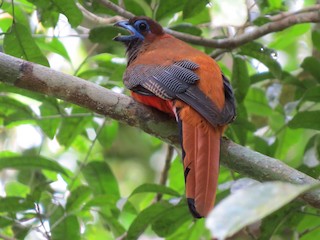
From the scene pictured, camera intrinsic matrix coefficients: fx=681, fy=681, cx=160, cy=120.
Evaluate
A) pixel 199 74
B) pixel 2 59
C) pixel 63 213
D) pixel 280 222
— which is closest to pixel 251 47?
pixel 199 74

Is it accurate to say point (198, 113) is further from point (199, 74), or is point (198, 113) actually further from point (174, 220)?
point (174, 220)

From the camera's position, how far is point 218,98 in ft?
9.45

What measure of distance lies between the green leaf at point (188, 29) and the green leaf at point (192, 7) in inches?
8.0

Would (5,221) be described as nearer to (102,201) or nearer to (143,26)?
(102,201)

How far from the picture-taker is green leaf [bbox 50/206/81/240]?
3385mm

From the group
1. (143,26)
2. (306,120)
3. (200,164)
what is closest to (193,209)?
(200,164)

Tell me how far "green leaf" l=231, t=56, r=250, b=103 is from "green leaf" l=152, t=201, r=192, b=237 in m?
0.70

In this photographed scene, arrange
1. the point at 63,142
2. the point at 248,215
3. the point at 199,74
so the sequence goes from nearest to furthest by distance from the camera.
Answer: the point at 248,215
the point at 199,74
the point at 63,142

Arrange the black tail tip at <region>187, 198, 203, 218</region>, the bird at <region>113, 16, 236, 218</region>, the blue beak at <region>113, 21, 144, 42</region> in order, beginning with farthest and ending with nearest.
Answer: the blue beak at <region>113, 21, 144, 42</region> → the bird at <region>113, 16, 236, 218</region> → the black tail tip at <region>187, 198, 203, 218</region>

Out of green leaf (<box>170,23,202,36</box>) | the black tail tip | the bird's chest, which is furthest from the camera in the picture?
green leaf (<box>170,23,202,36</box>)

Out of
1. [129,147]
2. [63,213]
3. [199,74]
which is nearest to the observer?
[199,74]

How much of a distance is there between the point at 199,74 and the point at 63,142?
3.86ft

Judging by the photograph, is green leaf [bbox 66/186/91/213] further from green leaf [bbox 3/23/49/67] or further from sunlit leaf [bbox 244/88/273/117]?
sunlit leaf [bbox 244/88/273/117]

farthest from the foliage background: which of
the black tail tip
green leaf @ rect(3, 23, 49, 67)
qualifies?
the black tail tip
